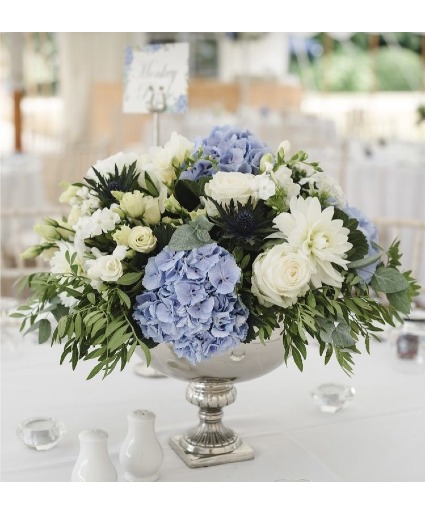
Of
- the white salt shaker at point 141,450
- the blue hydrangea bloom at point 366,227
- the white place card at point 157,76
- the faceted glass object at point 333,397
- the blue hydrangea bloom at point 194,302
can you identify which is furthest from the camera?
the white place card at point 157,76

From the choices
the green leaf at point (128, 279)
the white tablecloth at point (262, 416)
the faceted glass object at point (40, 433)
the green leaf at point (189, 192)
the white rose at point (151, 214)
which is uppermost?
the green leaf at point (189, 192)

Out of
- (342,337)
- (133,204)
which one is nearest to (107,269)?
(133,204)

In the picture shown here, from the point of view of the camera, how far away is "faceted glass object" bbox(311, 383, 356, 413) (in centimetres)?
143

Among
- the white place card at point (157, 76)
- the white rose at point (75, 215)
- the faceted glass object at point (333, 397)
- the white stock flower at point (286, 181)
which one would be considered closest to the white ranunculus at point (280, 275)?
the white stock flower at point (286, 181)

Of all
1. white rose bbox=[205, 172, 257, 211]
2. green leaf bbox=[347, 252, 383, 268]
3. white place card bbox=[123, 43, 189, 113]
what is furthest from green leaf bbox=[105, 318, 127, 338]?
white place card bbox=[123, 43, 189, 113]

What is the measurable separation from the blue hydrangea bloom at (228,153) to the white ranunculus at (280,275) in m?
0.17

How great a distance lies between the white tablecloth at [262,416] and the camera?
1.20 m

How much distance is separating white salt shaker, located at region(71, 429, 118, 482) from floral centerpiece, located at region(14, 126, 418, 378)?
0.10 m

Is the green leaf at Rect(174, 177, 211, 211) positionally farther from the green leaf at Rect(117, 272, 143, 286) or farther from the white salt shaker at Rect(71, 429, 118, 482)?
the white salt shaker at Rect(71, 429, 118, 482)

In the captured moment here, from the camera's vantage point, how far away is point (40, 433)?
126 cm

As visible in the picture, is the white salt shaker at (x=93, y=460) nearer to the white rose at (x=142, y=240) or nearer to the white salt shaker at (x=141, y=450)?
the white salt shaker at (x=141, y=450)

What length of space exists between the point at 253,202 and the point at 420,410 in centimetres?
58
